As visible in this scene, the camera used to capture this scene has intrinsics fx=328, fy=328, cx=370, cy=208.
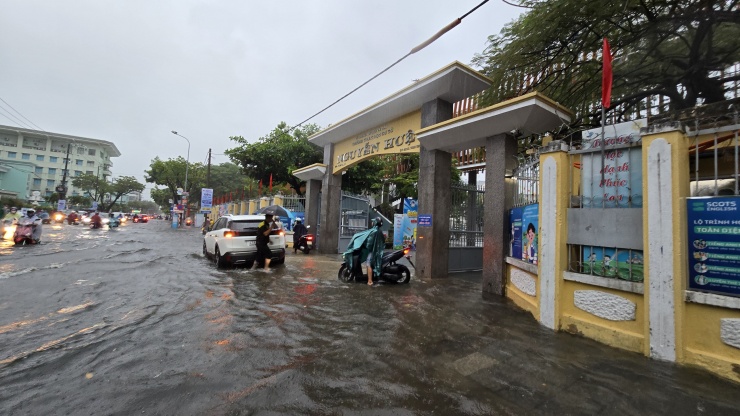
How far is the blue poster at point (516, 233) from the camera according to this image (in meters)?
6.09

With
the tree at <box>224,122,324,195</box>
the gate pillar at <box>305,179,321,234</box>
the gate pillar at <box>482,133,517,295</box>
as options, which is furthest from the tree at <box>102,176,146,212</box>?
the gate pillar at <box>482,133,517,295</box>

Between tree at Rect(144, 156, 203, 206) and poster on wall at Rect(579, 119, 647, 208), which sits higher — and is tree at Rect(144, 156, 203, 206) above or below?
above

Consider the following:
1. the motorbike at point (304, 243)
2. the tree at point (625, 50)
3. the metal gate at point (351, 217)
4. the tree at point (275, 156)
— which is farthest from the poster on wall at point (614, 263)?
the tree at point (275, 156)

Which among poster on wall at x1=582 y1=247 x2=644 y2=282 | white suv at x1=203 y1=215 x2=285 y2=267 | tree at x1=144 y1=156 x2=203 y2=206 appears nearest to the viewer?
poster on wall at x1=582 y1=247 x2=644 y2=282

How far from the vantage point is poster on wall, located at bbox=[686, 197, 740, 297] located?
122 inches

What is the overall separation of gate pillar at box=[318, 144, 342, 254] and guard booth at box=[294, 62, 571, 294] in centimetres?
65

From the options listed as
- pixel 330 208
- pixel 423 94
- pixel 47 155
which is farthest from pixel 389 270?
pixel 47 155

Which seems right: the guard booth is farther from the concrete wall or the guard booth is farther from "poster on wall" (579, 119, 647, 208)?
the concrete wall

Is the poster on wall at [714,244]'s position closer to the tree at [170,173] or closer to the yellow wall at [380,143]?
the yellow wall at [380,143]

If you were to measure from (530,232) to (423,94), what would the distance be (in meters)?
4.80

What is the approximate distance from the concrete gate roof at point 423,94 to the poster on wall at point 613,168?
377 cm

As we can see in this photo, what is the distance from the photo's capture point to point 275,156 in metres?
21.5

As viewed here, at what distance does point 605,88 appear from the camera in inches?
167

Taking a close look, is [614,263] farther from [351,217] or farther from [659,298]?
[351,217]
